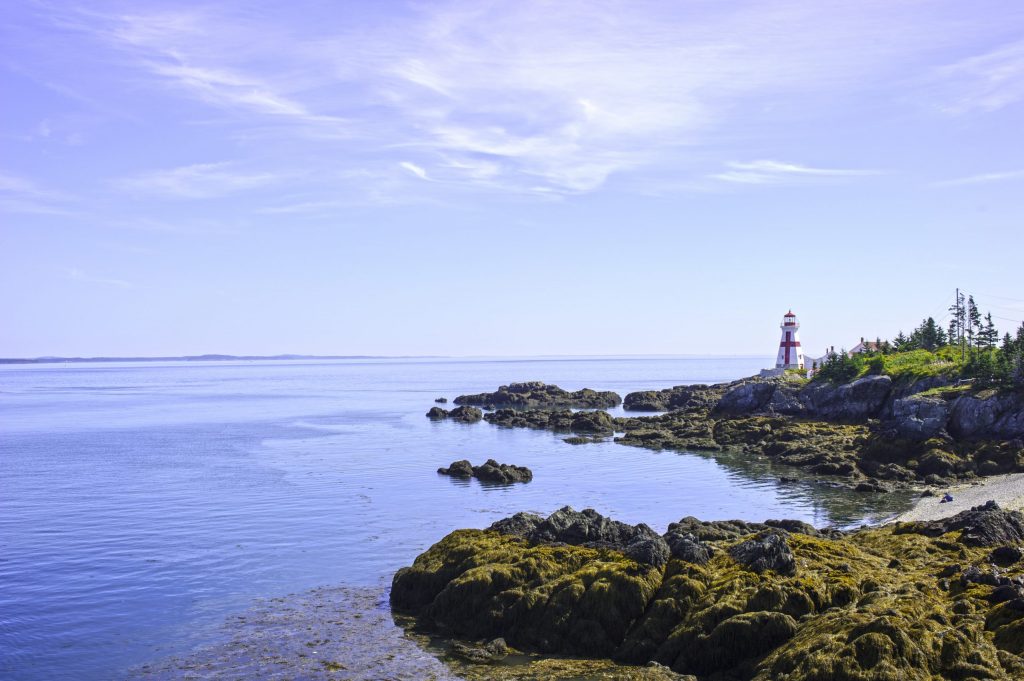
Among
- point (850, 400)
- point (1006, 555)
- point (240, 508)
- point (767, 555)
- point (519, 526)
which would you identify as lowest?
point (240, 508)

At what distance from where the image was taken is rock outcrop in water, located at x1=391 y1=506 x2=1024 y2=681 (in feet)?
48.9

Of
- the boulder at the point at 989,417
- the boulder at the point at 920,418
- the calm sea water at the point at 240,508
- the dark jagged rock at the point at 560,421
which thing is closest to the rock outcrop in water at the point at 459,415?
the dark jagged rock at the point at 560,421

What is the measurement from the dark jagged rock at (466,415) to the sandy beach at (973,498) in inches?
2170

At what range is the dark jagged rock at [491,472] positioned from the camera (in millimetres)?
45250

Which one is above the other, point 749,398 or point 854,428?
point 749,398

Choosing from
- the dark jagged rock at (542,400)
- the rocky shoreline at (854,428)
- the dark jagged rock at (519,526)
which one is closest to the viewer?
the dark jagged rock at (519,526)

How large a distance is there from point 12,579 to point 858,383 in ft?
185

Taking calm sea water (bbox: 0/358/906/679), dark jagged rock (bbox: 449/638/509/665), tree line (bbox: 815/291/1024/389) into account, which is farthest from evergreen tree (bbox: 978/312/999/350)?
dark jagged rock (bbox: 449/638/509/665)

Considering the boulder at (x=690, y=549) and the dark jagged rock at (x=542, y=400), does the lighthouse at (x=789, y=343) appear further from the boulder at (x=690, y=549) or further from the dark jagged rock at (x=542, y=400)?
the boulder at (x=690, y=549)

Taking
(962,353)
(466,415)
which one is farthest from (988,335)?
(466,415)

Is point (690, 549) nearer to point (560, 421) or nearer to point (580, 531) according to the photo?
point (580, 531)

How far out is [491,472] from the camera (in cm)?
4566

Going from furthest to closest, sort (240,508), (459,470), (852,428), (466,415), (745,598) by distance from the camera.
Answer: (466,415) < (852,428) < (459,470) < (240,508) < (745,598)

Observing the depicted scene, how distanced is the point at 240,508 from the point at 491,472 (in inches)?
576
